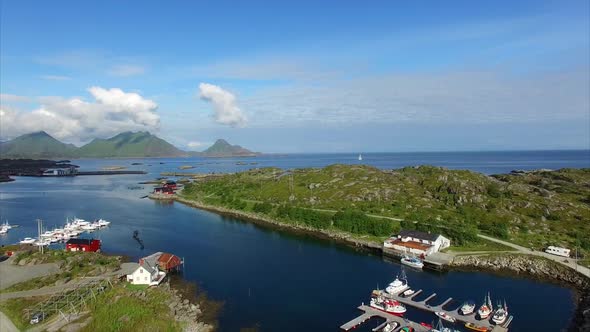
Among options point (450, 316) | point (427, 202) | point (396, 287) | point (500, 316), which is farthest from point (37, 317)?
point (427, 202)

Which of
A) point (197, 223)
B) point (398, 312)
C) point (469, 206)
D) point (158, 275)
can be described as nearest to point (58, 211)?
point (197, 223)

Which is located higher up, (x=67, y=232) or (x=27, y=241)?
(x=27, y=241)

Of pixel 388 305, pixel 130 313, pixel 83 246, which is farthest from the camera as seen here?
pixel 83 246

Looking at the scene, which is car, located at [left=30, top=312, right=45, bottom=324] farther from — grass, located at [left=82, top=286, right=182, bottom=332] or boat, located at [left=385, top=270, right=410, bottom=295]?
boat, located at [left=385, top=270, right=410, bottom=295]

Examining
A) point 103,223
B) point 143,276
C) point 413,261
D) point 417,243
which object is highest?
point 143,276

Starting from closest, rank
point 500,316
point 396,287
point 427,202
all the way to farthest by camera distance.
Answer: point 500,316 → point 396,287 → point 427,202

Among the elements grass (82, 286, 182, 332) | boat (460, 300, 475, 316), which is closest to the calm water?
boat (460, 300, 475, 316)

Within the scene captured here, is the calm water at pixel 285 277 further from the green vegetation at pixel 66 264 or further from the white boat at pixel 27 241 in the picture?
the green vegetation at pixel 66 264

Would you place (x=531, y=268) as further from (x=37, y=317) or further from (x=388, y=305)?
(x=37, y=317)
